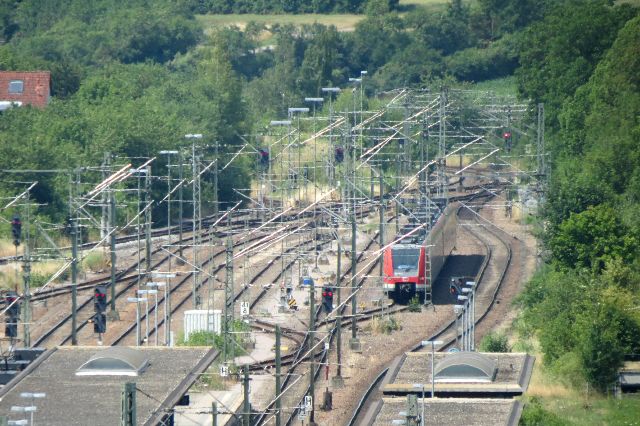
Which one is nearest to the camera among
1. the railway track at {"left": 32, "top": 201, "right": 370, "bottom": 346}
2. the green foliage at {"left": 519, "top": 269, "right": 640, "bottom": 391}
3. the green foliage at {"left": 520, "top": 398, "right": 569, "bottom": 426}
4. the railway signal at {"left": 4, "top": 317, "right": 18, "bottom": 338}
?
the green foliage at {"left": 520, "top": 398, "right": 569, "bottom": 426}

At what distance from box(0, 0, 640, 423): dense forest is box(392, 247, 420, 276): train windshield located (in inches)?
154

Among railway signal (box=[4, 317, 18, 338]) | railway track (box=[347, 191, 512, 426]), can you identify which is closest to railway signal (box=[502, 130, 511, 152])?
railway track (box=[347, 191, 512, 426])

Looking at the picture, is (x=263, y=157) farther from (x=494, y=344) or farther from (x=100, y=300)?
(x=100, y=300)

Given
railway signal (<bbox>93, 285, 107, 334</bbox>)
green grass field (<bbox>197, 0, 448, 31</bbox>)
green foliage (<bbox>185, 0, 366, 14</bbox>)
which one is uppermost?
green foliage (<bbox>185, 0, 366, 14</bbox>)

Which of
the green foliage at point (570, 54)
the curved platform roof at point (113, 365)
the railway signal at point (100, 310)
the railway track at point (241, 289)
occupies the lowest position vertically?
the railway track at point (241, 289)

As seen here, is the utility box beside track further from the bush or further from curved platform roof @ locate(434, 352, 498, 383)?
curved platform roof @ locate(434, 352, 498, 383)

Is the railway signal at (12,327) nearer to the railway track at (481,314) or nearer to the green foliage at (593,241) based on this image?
the railway track at (481,314)

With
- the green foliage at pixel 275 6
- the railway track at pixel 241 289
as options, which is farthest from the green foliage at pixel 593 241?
the green foliage at pixel 275 6

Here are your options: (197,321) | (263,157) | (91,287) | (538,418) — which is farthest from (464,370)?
(263,157)

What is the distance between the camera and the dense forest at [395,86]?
59125 millimetres

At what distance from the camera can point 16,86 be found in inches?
→ 3804

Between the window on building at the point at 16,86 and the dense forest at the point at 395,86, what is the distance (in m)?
3.05

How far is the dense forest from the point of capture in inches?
2328

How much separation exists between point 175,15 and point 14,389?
95440mm
